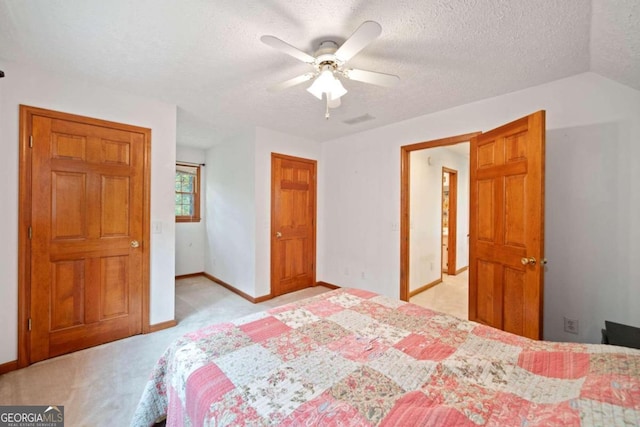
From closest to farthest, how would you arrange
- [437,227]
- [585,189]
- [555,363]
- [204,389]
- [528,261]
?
[204,389], [555,363], [528,261], [585,189], [437,227]

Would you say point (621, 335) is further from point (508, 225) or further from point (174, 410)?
point (174, 410)

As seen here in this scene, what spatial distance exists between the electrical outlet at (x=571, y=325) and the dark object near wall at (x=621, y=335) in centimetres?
29

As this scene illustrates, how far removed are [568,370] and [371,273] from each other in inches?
107

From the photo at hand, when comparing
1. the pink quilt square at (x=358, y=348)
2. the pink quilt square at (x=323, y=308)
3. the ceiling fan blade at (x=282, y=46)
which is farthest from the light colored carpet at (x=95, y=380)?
the ceiling fan blade at (x=282, y=46)

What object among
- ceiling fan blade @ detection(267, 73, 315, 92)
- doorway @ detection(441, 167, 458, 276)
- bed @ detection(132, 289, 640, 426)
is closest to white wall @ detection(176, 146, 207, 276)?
ceiling fan blade @ detection(267, 73, 315, 92)

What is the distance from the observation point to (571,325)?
2.14 m

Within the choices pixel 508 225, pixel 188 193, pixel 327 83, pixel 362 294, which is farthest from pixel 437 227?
pixel 188 193

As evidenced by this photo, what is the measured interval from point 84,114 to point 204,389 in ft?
8.59

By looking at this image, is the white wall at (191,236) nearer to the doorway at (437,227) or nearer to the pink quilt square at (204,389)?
the doorway at (437,227)

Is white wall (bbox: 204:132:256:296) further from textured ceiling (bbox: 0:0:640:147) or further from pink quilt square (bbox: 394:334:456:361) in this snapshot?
pink quilt square (bbox: 394:334:456:361)

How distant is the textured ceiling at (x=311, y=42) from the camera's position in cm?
141

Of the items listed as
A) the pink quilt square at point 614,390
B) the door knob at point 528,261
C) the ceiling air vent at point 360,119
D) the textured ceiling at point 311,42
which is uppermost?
the ceiling air vent at point 360,119

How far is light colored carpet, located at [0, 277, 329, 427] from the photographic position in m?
1.62

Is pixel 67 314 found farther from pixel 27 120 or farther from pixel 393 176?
pixel 393 176
